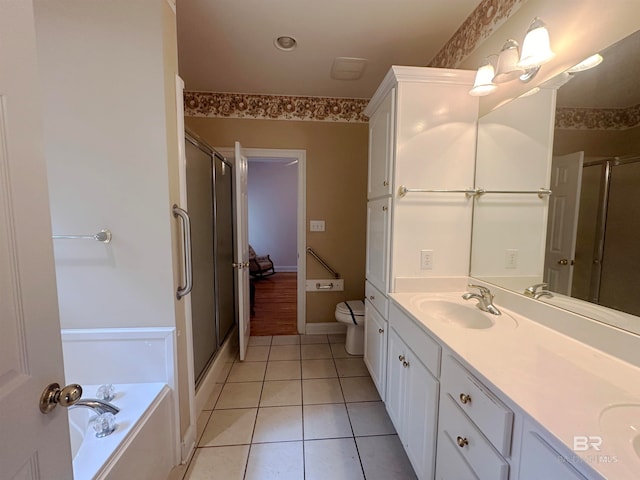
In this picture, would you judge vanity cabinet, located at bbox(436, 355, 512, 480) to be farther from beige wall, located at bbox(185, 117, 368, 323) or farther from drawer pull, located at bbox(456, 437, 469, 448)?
beige wall, located at bbox(185, 117, 368, 323)

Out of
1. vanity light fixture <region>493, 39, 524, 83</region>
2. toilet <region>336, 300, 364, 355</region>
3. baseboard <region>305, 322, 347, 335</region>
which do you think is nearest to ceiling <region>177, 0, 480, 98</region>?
vanity light fixture <region>493, 39, 524, 83</region>

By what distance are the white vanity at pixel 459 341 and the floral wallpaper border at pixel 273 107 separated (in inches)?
32.7

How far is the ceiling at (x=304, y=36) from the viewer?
1611mm

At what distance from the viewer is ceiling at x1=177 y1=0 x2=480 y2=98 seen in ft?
5.29

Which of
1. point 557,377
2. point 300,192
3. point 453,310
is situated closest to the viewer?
point 557,377

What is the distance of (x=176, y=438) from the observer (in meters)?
1.41

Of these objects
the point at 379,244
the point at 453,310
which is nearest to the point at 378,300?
the point at 379,244

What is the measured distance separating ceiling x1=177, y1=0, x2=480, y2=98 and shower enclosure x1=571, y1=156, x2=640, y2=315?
1282 mm

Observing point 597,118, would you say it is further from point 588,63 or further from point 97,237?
point 97,237

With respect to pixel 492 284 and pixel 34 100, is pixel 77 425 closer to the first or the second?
pixel 34 100

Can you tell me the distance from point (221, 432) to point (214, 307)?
2.87ft

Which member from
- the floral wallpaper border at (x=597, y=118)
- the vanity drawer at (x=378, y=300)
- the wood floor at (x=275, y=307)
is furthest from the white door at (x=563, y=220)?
the wood floor at (x=275, y=307)

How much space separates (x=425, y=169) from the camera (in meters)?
1.64

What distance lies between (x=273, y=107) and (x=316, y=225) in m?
1.27
